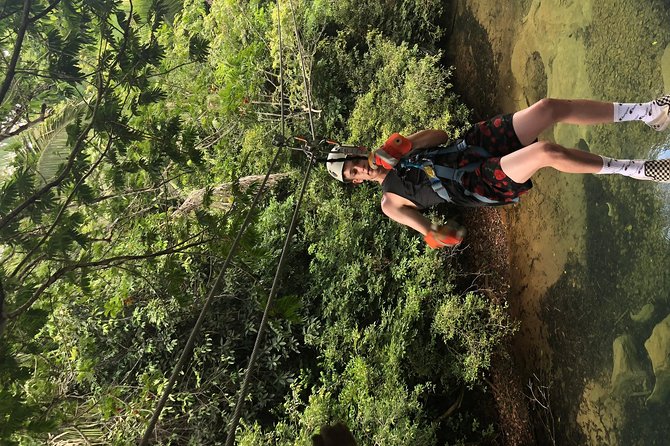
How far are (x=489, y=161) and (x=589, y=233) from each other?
1.50m

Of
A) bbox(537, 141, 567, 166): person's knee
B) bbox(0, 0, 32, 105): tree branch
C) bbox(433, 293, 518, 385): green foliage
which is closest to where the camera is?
bbox(0, 0, 32, 105): tree branch

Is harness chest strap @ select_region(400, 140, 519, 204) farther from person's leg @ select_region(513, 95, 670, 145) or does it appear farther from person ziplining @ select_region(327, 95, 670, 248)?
person's leg @ select_region(513, 95, 670, 145)

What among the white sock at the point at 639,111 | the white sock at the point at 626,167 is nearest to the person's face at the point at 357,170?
the white sock at the point at 626,167

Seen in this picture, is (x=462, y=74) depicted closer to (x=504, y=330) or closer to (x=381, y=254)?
(x=381, y=254)

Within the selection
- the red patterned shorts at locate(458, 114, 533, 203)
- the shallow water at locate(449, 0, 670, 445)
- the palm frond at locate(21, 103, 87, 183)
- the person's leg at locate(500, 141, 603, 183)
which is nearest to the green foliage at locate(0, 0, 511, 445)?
the palm frond at locate(21, 103, 87, 183)

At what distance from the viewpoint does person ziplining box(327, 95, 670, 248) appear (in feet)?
7.97

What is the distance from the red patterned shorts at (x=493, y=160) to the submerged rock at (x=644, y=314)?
1.29 metres

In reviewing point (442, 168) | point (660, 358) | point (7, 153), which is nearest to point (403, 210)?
point (442, 168)

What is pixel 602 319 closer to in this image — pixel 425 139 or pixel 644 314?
pixel 644 314

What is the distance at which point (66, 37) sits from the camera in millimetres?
2406

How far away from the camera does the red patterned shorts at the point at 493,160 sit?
257 centimetres

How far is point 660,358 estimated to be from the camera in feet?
9.74

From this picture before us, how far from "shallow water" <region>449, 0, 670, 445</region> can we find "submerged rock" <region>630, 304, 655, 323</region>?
0.03 metres

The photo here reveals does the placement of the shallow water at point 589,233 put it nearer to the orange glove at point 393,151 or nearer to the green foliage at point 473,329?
the green foliage at point 473,329
